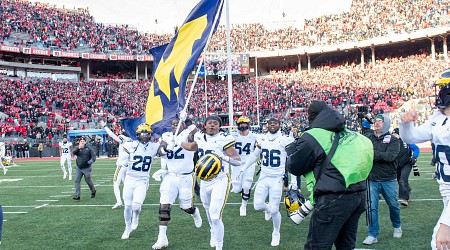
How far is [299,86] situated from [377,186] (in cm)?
3689

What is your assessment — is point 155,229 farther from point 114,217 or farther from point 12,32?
point 12,32

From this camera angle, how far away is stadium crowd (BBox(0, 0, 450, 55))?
43469 mm

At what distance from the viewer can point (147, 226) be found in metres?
8.27

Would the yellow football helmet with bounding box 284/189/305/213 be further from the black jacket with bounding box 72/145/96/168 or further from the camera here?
the black jacket with bounding box 72/145/96/168

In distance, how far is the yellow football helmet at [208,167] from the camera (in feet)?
19.4

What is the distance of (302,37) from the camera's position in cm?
5341

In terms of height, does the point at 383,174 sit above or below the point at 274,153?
below

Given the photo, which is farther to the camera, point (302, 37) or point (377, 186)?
point (302, 37)

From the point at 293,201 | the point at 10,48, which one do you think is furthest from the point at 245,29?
the point at 293,201

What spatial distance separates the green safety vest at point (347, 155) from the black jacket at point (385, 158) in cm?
318

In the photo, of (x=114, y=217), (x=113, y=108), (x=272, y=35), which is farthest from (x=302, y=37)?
(x=114, y=217)

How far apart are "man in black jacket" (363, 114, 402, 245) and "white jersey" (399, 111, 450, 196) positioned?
242cm

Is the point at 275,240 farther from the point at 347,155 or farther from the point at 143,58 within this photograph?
the point at 143,58

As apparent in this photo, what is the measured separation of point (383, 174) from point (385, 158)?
0.28 m
